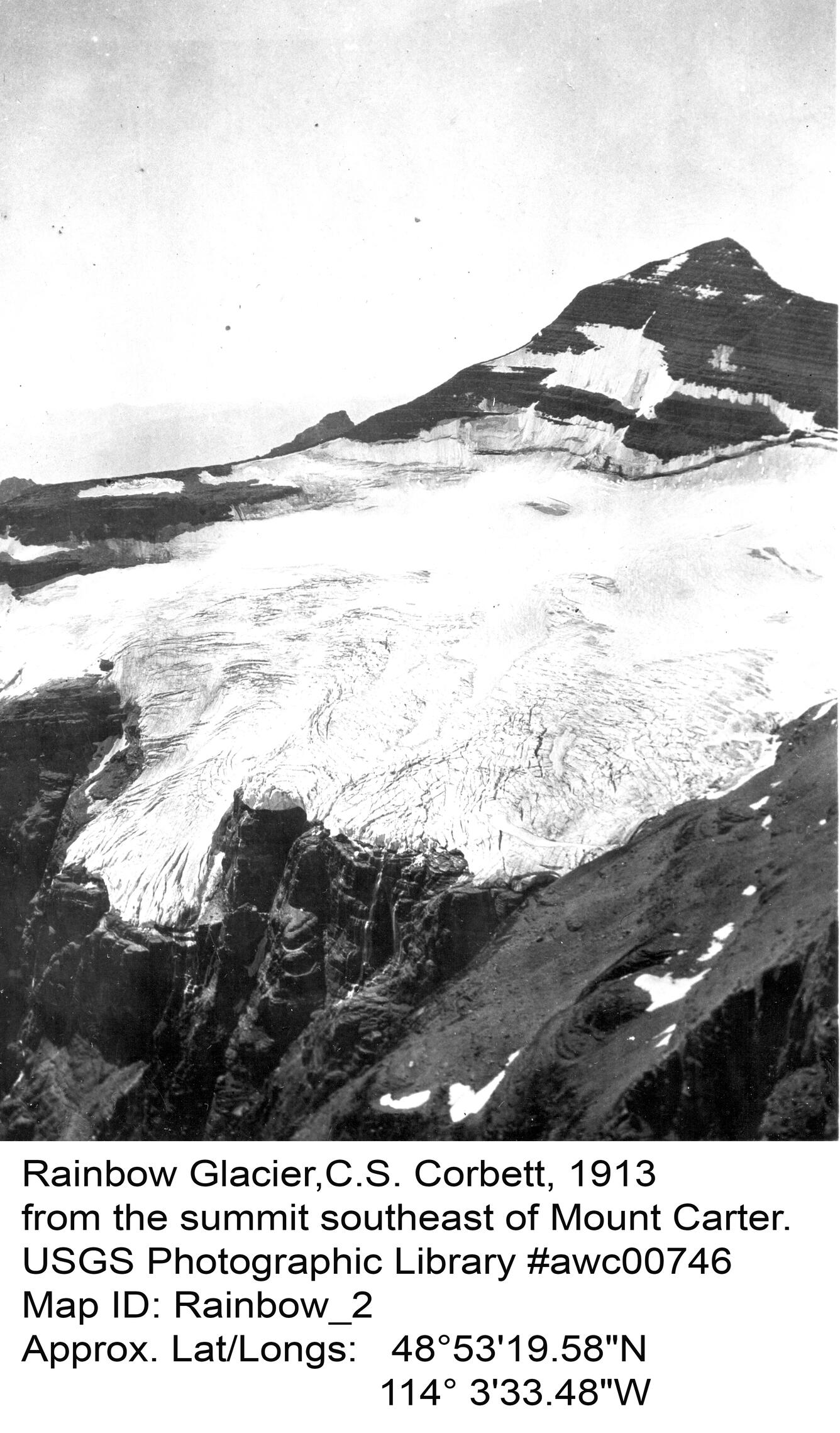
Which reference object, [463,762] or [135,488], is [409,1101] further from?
[135,488]

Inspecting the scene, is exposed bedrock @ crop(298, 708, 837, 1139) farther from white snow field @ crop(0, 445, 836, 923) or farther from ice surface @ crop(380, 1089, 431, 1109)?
white snow field @ crop(0, 445, 836, 923)

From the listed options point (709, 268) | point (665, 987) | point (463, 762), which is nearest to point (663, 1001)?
point (665, 987)

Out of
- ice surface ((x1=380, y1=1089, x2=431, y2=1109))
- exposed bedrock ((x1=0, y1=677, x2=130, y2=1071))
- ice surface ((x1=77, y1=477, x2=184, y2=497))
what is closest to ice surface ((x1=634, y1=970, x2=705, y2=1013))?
ice surface ((x1=380, y1=1089, x2=431, y2=1109))
